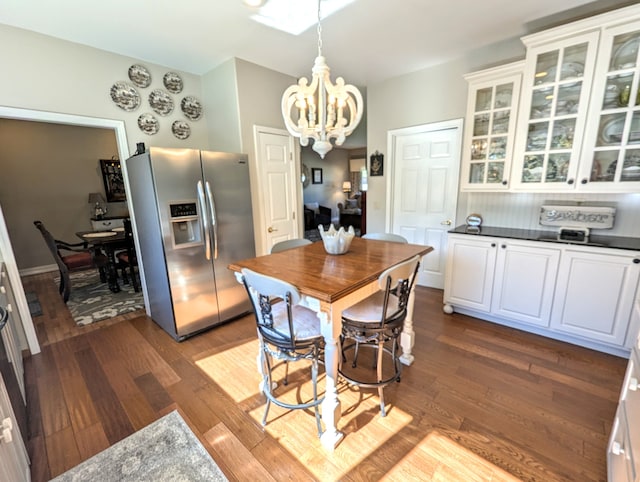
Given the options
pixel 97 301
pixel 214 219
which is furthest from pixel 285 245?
pixel 97 301

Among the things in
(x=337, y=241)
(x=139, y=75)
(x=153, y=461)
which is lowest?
(x=153, y=461)

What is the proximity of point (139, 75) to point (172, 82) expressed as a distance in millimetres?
326

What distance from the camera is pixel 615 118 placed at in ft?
7.16

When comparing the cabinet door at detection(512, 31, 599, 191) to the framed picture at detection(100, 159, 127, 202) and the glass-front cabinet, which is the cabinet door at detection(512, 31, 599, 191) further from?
the framed picture at detection(100, 159, 127, 202)

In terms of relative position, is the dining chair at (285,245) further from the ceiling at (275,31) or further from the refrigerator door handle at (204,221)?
the ceiling at (275,31)

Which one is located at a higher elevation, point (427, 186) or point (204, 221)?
point (427, 186)

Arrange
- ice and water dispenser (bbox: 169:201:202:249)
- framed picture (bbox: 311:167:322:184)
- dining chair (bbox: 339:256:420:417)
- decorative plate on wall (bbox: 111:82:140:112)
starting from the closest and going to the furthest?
dining chair (bbox: 339:256:420:417)
ice and water dispenser (bbox: 169:201:202:249)
decorative plate on wall (bbox: 111:82:140:112)
framed picture (bbox: 311:167:322:184)

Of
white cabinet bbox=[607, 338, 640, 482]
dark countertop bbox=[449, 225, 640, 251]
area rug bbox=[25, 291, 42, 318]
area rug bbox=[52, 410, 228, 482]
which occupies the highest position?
dark countertop bbox=[449, 225, 640, 251]

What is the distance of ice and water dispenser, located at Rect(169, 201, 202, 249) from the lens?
2.50m

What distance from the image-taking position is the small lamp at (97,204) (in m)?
5.27

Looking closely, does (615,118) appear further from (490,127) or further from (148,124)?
(148,124)

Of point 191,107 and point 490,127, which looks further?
Result: point 191,107

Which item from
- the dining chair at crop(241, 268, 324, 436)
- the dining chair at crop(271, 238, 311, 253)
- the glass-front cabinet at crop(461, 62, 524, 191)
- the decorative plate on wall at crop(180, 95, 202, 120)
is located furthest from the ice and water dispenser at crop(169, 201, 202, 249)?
the glass-front cabinet at crop(461, 62, 524, 191)

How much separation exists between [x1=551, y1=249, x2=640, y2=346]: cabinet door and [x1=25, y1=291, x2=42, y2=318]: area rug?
217 inches
